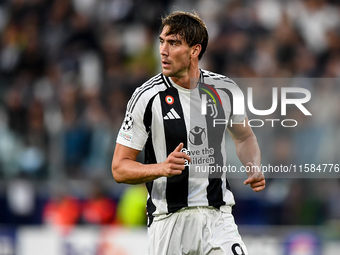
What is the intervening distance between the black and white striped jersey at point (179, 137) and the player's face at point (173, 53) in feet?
0.52

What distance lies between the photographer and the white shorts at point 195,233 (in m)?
4.54

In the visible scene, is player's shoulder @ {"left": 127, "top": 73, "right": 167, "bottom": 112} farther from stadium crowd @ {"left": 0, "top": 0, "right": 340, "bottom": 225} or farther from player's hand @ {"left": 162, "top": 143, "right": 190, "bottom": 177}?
stadium crowd @ {"left": 0, "top": 0, "right": 340, "bottom": 225}

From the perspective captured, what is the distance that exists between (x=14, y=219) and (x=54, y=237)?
969 millimetres

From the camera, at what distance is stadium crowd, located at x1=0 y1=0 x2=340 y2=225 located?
25.9 feet

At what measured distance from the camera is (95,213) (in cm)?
900

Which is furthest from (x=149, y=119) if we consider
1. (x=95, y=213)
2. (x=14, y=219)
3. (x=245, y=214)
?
(x=14, y=219)

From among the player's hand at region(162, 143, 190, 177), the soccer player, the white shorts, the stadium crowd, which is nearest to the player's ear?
the soccer player

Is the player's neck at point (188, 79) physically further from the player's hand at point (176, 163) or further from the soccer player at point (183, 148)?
the player's hand at point (176, 163)

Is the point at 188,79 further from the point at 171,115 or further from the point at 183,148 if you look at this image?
the point at 183,148

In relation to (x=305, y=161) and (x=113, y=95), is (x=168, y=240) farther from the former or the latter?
(x=113, y=95)

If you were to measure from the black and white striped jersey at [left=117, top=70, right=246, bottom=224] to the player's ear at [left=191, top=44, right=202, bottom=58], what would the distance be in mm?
261

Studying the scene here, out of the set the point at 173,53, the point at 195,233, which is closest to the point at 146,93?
the point at 173,53

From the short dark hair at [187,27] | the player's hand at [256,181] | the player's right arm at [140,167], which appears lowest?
the player's hand at [256,181]

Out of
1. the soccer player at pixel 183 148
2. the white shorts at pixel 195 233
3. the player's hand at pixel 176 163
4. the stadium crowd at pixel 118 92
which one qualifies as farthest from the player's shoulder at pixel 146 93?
the stadium crowd at pixel 118 92
